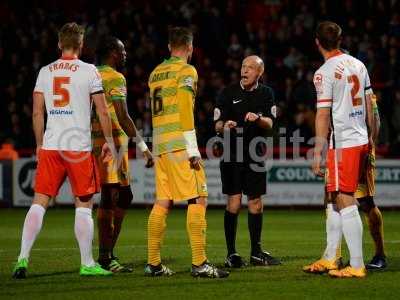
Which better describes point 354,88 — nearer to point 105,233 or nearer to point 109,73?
point 109,73

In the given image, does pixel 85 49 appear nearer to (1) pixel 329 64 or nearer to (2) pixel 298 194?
(2) pixel 298 194

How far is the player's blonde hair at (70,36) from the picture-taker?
9.30 m

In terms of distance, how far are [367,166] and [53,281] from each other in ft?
11.3

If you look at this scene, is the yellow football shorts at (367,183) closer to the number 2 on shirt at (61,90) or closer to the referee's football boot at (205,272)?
the referee's football boot at (205,272)

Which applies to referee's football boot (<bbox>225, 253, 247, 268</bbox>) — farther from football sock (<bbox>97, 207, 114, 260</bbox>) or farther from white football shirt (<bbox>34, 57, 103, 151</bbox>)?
white football shirt (<bbox>34, 57, 103, 151</bbox>)

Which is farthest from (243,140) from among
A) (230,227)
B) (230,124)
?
(230,227)

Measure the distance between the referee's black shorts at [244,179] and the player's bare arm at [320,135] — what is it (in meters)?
1.69

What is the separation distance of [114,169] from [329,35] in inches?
109

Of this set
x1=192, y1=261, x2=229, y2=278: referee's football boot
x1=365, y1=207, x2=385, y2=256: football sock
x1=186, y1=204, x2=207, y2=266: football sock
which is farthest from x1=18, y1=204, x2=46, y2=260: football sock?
x1=365, y1=207, x2=385, y2=256: football sock

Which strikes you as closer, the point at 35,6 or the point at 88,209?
the point at 88,209

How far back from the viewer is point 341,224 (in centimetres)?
952

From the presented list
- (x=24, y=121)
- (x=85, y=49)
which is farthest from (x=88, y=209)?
(x=85, y=49)

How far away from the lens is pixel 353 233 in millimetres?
8953

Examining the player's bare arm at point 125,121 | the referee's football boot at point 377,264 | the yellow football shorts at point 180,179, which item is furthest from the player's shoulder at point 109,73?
the referee's football boot at point 377,264
